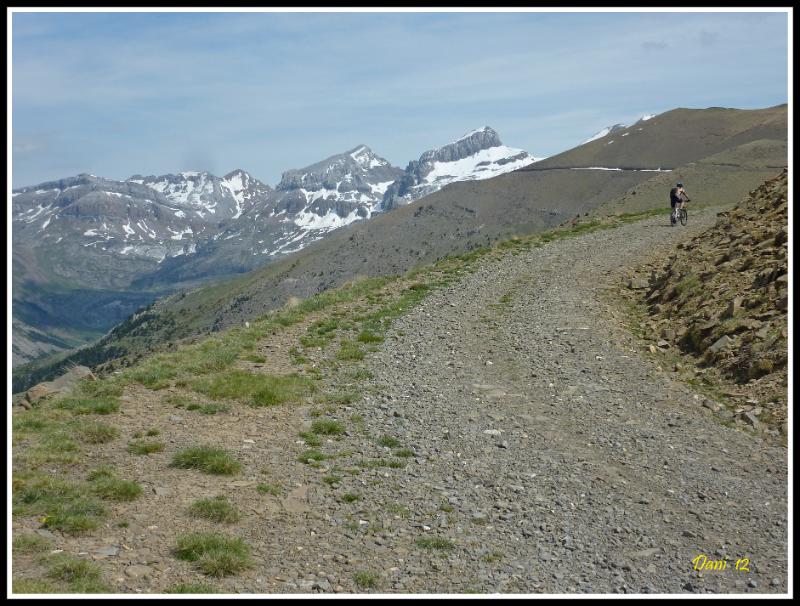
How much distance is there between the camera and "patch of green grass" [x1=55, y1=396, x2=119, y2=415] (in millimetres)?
15891

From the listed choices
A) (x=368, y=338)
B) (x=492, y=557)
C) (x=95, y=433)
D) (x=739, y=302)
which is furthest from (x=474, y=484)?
(x=739, y=302)

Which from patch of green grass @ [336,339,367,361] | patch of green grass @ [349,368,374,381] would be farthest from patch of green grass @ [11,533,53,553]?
patch of green grass @ [336,339,367,361]

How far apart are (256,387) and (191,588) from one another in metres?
9.42

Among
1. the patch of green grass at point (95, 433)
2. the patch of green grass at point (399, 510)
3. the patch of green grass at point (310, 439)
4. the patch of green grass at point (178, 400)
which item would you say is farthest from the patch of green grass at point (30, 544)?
the patch of green grass at point (178, 400)

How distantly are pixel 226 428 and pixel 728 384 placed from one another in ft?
44.1

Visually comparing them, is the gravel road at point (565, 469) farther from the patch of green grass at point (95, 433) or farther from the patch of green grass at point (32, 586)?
the patch of green grass at point (95, 433)

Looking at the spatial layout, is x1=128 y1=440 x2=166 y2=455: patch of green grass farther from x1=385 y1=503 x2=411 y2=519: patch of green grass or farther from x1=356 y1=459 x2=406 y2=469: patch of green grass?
x1=385 y1=503 x2=411 y2=519: patch of green grass

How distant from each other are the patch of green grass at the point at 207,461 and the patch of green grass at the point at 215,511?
1607 millimetres

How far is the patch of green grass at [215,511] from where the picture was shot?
448 inches

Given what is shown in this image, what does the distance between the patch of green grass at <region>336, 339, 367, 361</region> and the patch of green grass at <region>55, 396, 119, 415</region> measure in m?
8.04

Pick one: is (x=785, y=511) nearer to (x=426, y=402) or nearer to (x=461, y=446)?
(x=461, y=446)

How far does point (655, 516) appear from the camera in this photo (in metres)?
12.0

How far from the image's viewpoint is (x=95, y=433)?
1445cm

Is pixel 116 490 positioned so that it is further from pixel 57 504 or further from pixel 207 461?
pixel 207 461
